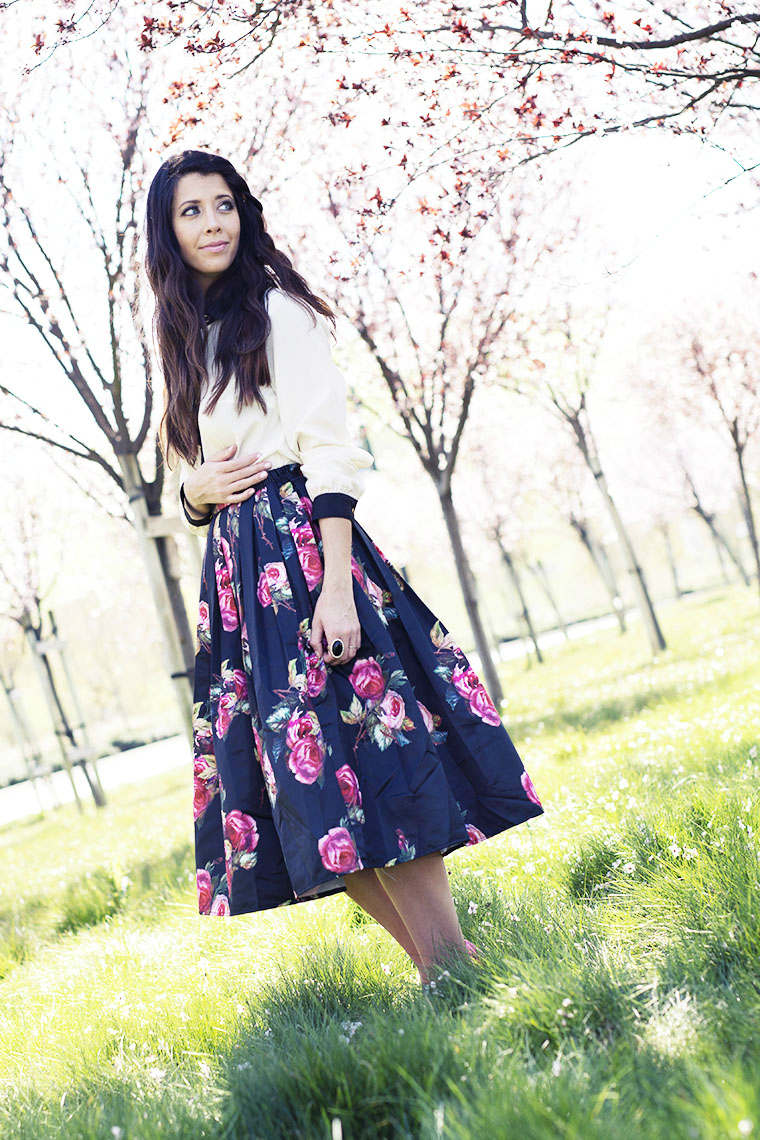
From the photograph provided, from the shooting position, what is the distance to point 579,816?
12.5 ft

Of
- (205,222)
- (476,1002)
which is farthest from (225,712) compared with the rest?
(205,222)

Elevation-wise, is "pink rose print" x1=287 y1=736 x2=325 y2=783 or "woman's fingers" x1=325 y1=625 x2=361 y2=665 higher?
"woman's fingers" x1=325 y1=625 x2=361 y2=665

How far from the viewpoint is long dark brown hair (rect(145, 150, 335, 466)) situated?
261 centimetres

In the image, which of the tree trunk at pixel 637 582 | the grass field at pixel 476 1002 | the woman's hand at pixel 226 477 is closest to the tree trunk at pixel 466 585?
the tree trunk at pixel 637 582

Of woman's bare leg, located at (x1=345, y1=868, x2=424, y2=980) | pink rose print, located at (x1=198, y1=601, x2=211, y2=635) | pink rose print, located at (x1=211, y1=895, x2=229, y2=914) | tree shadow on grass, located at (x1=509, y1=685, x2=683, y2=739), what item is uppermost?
pink rose print, located at (x1=198, y1=601, x2=211, y2=635)

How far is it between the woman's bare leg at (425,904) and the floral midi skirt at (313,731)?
0.08 meters

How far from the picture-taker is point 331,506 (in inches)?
92.9

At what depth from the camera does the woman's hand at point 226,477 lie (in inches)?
98.2

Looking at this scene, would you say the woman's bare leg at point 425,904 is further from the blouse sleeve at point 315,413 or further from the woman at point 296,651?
the blouse sleeve at point 315,413

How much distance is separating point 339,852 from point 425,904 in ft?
1.10

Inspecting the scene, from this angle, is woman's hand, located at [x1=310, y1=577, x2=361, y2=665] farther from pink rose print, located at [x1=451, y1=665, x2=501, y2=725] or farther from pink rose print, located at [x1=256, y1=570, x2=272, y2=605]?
pink rose print, located at [x1=451, y1=665, x2=501, y2=725]

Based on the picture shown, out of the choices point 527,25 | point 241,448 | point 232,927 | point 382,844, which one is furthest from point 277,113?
point 382,844

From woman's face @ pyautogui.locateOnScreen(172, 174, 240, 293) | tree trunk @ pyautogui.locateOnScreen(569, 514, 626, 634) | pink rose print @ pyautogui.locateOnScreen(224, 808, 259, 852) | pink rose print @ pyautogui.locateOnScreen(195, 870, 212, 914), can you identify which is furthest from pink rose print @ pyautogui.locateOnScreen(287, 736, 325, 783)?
tree trunk @ pyautogui.locateOnScreen(569, 514, 626, 634)

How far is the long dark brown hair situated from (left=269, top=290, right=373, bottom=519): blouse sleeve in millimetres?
144
